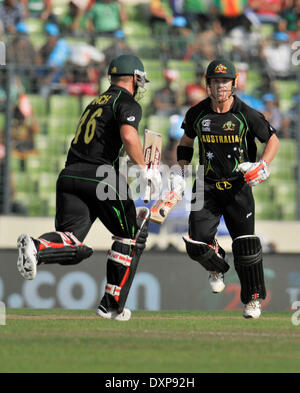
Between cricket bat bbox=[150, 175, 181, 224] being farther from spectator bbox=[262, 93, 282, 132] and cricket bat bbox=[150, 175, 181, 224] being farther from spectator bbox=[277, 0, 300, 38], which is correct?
spectator bbox=[277, 0, 300, 38]

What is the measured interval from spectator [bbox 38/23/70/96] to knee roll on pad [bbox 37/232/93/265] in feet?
22.4

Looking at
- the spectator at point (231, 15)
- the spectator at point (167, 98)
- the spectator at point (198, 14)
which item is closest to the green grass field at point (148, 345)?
the spectator at point (167, 98)

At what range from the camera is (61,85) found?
48.0 ft

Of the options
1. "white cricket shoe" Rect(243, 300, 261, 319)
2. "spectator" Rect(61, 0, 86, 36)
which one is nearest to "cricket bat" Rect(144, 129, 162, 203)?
"white cricket shoe" Rect(243, 300, 261, 319)

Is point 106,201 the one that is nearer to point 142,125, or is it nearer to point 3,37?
point 142,125

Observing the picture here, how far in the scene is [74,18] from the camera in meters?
16.7

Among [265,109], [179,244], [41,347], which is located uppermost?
[265,109]

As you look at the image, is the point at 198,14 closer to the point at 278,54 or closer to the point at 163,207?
the point at 278,54

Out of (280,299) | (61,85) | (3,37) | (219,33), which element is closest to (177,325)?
(280,299)

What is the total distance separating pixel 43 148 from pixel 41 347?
7.91 meters

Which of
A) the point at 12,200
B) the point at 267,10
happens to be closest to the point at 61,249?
the point at 12,200

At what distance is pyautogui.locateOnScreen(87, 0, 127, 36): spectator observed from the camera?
654 inches

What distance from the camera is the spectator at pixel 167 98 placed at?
1471 centimetres

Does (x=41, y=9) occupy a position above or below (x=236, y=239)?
above
